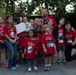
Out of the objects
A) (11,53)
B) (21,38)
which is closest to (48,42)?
(21,38)

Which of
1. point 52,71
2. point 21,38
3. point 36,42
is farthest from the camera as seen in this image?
point 21,38

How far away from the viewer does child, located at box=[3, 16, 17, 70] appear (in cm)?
886

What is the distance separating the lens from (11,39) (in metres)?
8.92

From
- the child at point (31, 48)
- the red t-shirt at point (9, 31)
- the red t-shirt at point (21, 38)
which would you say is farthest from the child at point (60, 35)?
the red t-shirt at point (9, 31)

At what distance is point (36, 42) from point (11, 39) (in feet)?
2.70

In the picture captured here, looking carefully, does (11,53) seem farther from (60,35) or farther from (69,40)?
(69,40)

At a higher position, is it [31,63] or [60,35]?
[60,35]

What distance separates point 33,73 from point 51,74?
57cm

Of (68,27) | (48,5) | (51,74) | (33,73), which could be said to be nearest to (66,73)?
(51,74)

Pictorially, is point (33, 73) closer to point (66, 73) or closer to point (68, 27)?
point (66, 73)

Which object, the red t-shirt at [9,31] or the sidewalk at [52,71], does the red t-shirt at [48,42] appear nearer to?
the sidewalk at [52,71]

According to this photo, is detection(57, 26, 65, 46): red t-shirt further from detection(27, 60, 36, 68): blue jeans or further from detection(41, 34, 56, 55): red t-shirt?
detection(27, 60, 36, 68): blue jeans

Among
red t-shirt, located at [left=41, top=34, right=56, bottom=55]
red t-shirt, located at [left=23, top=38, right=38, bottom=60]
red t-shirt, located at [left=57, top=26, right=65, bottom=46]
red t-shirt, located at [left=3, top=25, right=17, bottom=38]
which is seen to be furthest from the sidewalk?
red t-shirt, located at [left=3, top=25, right=17, bottom=38]

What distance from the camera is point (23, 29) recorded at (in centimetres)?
930
